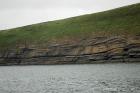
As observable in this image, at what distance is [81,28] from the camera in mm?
144375

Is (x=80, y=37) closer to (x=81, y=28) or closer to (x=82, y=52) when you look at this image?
(x=81, y=28)

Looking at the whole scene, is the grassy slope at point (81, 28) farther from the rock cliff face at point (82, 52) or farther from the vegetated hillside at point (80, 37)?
the rock cliff face at point (82, 52)

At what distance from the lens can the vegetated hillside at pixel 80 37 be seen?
11875 cm

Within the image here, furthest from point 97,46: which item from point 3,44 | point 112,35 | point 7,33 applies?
point 7,33

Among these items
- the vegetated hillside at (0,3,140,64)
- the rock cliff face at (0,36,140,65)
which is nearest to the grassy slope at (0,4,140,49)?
the vegetated hillside at (0,3,140,64)

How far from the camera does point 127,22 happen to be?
131m

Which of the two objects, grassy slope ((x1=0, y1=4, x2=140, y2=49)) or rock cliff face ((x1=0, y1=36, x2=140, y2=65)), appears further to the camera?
grassy slope ((x1=0, y1=4, x2=140, y2=49))

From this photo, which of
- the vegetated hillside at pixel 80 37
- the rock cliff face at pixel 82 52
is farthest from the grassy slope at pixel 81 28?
the rock cliff face at pixel 82 52

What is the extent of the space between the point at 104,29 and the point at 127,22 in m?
9.49

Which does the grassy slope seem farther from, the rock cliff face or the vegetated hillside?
the rock cliff face

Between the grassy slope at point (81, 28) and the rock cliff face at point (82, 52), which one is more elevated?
the grassy slope at point (81, 28)

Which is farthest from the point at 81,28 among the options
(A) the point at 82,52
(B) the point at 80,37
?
(A) the point at 82,52

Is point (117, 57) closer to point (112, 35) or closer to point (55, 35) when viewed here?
point (112, 35)

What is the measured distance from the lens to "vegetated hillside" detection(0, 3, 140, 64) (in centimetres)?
11875
